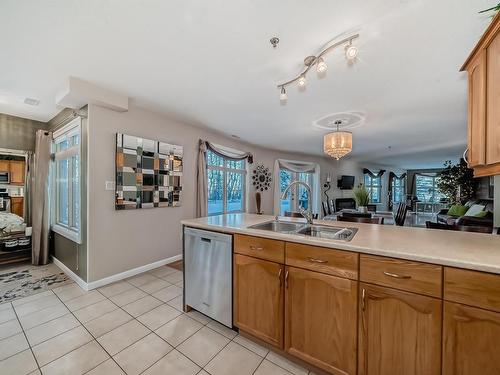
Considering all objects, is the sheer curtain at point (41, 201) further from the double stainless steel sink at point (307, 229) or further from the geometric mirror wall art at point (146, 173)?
the double stainless steel sink at point (307, 229)

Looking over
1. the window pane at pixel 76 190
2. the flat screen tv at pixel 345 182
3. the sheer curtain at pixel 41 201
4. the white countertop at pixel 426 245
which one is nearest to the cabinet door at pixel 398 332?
the white countertop at pixel 426 245

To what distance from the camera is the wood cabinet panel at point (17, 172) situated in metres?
3.28

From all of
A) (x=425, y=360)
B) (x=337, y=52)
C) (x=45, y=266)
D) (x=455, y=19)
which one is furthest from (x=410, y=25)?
(x=45, y=266)

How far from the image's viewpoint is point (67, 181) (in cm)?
307

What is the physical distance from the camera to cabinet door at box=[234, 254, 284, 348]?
148 cm

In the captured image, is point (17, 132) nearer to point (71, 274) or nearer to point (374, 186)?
point (71, 274)

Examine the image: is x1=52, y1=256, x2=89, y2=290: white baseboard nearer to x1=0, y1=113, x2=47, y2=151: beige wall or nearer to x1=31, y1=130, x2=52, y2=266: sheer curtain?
x1=31, y1=130, x2=52, y2=266: sheer curtain

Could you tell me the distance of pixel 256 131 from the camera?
13.3 feet

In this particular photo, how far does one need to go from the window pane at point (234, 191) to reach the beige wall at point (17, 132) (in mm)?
3477

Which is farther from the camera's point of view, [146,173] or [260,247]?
[146,173]

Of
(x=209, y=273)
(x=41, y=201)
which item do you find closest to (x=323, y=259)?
(x=209, y=273)

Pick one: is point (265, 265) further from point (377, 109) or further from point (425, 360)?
point (377, 109)

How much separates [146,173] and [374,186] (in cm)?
971

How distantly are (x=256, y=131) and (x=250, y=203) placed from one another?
6.53ft
